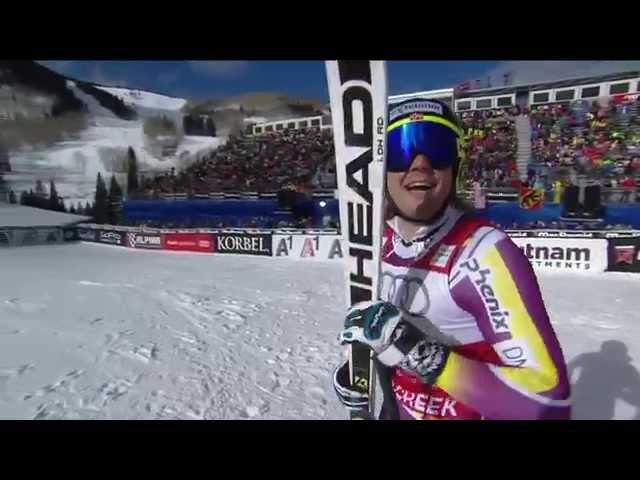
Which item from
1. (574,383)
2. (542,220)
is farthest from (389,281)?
(542,220)

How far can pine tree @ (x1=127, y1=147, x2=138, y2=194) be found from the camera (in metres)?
21.6

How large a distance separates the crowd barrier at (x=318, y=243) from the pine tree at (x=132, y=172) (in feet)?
8.95

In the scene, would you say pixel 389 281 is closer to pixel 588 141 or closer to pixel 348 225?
pixel 348 225

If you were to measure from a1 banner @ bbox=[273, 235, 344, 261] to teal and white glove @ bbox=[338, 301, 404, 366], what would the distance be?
1244 centimetres

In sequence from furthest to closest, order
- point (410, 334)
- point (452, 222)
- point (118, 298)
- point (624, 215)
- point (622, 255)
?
point (624, 215) < point (622, 255) < point (118, 298) < point (452, 222) < point (410, 334)

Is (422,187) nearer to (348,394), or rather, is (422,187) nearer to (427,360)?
(427,360)

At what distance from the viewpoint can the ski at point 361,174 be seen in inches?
78.0

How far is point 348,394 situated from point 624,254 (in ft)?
39.3

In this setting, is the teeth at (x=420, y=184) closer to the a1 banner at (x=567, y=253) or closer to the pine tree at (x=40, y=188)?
the a1 banner at (x=567, y=253)

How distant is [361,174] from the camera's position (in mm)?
2062

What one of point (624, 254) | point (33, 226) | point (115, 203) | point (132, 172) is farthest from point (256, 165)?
point (624, 254)

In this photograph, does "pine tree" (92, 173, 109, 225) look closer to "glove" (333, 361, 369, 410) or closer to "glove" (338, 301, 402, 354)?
"glove" (333, 361, 369, 410)

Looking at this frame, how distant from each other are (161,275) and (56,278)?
9.07ft

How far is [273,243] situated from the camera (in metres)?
15.6
